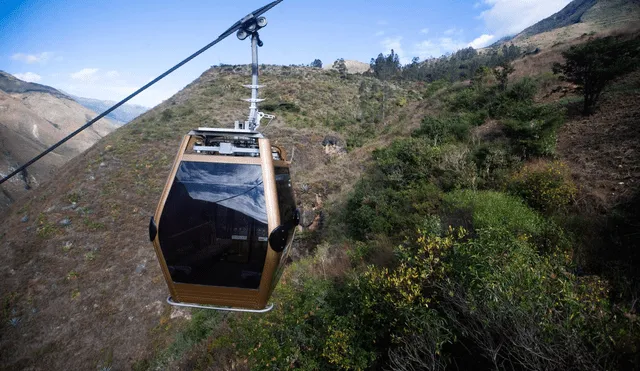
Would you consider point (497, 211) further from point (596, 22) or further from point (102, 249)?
point (596, 22)

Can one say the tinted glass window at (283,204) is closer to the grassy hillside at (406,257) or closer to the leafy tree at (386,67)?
the grassy hillside at (406,257)

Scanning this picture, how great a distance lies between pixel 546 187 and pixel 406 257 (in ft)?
14.7

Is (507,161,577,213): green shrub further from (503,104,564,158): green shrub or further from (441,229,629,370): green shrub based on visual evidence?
(441,229,629,370): green shrub

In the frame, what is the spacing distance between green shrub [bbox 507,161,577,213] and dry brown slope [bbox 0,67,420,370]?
1019 centimetres

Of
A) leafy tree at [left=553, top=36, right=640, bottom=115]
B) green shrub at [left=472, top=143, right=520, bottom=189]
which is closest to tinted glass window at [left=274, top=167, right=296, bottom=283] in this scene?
green shrub at [left=472, top=143, right=520, bottom=189]

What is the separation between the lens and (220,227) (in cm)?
392

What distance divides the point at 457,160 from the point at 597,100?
6278 millimetres

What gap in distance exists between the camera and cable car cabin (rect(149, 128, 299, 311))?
151 inches

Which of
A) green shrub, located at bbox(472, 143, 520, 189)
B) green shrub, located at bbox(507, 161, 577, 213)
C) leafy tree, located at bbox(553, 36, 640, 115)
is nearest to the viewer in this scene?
green shrub, located at bbox(507, 161, 577, 213)

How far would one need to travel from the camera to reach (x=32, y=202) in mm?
18578

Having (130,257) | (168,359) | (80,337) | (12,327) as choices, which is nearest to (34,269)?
(12,327)

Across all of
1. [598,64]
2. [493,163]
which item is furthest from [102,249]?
[598,64]

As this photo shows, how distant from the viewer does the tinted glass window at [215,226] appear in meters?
3.84

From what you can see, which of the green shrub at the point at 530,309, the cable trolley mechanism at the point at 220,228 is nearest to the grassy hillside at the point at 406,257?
the green shrub at the point at 530,309
